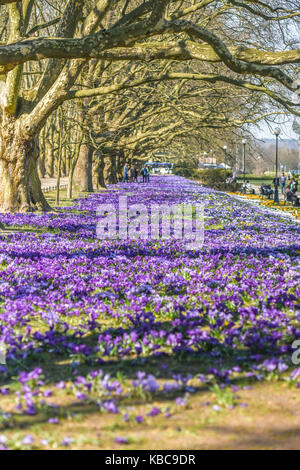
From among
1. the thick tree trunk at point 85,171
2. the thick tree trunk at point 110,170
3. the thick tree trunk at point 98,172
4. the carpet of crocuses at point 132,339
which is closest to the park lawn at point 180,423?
the carpet of crocuses at point 132,339

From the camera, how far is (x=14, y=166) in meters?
17.7

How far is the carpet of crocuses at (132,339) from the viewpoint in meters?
3.62

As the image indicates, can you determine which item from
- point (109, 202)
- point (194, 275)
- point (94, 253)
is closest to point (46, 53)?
point (94, 253)

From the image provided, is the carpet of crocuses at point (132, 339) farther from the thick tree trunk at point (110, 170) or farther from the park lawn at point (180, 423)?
the thick tree trunk at point (110, 170)

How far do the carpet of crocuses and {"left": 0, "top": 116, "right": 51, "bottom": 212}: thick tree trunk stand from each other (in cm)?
817

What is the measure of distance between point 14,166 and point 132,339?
1373cm

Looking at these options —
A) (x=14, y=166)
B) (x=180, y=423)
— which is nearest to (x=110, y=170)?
(x=14, y=166)

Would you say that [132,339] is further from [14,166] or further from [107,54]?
[14,166]

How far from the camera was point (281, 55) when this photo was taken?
11109mm

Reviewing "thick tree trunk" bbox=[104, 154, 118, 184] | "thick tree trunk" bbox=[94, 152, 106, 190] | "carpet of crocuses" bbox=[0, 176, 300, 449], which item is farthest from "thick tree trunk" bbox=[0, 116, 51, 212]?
"thick tree trunk" bbox=[104, 154, 118, 184]

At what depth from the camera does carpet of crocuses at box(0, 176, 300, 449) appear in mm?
3622

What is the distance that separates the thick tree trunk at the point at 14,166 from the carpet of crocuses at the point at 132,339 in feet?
26.8

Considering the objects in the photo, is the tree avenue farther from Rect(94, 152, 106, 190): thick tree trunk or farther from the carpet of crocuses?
Rect(94, 152, 106, 190): thick tree trunk
